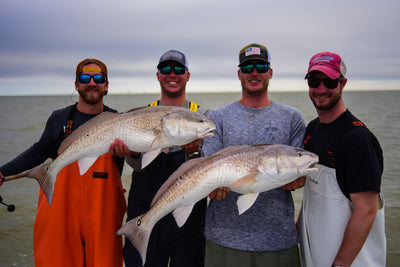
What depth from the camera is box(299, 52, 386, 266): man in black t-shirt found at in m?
2.97

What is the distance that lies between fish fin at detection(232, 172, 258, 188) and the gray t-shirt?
533mm

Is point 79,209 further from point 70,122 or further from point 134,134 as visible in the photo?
point 134,134

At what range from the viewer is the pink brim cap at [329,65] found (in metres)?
3.46

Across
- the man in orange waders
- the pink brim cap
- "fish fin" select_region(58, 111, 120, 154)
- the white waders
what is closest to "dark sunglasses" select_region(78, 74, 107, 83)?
the man in orange waders

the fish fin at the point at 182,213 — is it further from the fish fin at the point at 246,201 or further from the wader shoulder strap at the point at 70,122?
the wader shoulder strap at the point at 70,122

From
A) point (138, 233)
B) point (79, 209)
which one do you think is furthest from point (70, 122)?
point (138, 233)

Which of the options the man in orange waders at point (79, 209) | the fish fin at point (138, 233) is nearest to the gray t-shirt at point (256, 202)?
the fish fin at point (138, 233)

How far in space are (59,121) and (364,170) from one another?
412cm

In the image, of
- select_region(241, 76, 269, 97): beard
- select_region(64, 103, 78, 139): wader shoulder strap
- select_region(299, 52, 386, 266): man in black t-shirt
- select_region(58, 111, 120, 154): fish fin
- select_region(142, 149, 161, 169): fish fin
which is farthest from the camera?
select_region(64, 103, 78, 139): wader shoulder strap

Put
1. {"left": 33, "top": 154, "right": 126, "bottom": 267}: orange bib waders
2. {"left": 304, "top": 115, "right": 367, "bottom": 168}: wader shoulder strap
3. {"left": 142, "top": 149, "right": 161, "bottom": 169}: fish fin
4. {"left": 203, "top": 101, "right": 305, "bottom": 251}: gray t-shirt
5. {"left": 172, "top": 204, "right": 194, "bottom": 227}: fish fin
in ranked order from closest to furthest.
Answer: {"left": 304, "top": 115, "right": 367, "bottom": 168}: wader shoulder strap
{"left": 172, "top": 204, "right": 194, "bottom": 227}: fish fin
{"left": 203, "top": 101, "right": 305, "bottom": 251}: gray t-shirt
{"left": 142, "top": 149, "right": 161, "bottom": 169}: fish fin
{"left": 33, "top": 154, "right": 126, "bottom": 267}: orange bib waders

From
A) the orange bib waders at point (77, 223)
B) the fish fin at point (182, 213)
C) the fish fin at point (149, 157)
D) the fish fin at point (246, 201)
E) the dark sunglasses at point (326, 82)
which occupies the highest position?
the dark sunglasses at point (326, 82)

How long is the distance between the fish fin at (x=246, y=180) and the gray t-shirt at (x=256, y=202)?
533mm

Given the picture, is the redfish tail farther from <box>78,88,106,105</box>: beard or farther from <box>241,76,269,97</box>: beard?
<box>241,76,269,97</box>: beard

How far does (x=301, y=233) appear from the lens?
376 centimetres
